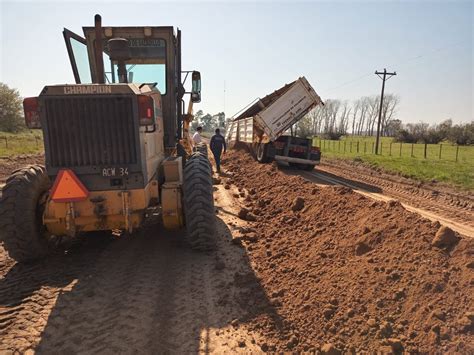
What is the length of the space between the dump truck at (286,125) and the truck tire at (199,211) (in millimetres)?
9517

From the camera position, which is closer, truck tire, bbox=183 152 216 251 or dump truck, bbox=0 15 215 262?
dump truck, bbox=0 15 215 262

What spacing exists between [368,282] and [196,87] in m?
5.17

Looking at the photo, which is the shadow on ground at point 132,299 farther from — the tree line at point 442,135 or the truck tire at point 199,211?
the tree line at point 442,135

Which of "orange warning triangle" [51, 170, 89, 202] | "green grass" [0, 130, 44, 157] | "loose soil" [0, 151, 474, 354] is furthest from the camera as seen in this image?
"green grass" [0, 130, 44, 157]

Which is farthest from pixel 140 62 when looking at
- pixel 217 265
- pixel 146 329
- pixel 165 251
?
pixel 146 329

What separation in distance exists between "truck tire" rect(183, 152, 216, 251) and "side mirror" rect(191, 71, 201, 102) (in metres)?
2.47

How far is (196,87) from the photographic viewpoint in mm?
7453

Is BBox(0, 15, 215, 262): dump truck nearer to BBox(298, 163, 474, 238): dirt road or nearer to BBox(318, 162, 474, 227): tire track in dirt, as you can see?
BBox(298, 163, 474, 238): dirt road

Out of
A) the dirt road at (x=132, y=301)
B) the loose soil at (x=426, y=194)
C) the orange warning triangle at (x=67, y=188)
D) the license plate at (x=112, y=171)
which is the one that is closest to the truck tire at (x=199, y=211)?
the dirt road at (x=132, y=301)

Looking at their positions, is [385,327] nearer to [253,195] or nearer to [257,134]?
[253,195]

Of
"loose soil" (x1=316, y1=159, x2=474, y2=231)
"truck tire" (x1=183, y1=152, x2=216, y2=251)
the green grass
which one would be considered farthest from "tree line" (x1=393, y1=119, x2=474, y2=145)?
"truck tire" (x1=183, y1=152, x2=216, y2=251)

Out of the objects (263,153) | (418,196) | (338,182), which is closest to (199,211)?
(418,196)

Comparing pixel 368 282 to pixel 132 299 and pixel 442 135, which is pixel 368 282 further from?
pixel 442 135

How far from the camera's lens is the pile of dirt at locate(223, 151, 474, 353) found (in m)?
3.10
